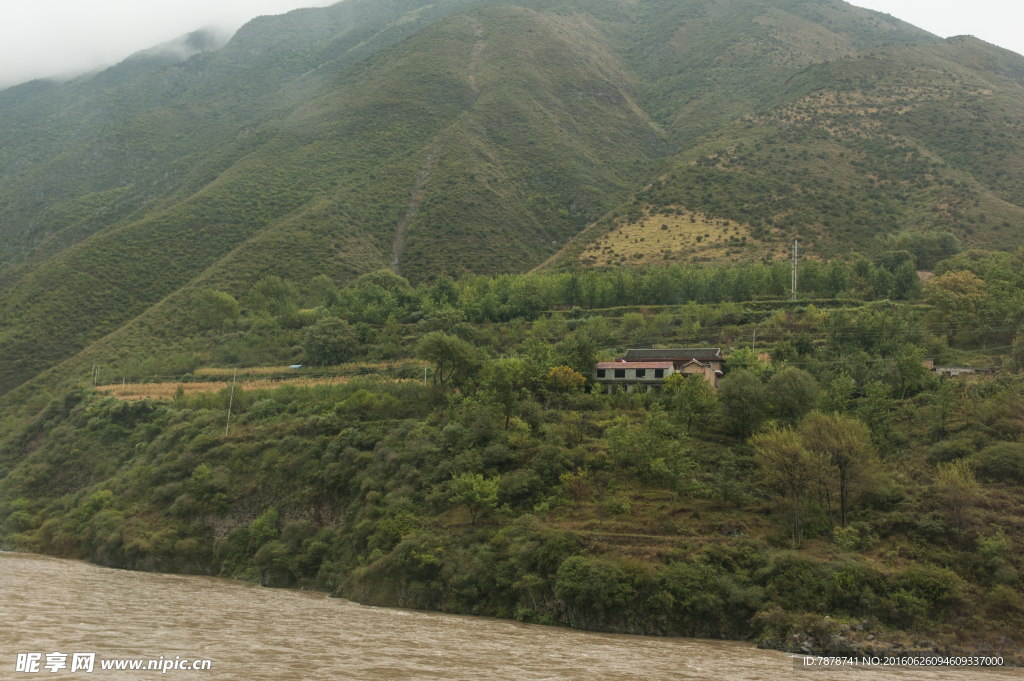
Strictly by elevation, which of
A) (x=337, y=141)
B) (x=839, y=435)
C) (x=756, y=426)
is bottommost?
(x=756, y=426)

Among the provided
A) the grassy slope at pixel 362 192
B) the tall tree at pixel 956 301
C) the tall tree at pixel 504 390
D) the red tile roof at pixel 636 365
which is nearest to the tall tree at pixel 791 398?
the red tile roof at pixel 636 365

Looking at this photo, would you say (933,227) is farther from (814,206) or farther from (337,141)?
(337,141)

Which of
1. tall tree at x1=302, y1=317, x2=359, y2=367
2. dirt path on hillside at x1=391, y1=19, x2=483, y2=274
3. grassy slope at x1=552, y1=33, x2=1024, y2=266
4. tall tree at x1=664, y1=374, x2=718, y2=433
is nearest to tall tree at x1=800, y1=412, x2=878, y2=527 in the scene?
tall tree at x1=664, y1=374, x2=718, y2=433

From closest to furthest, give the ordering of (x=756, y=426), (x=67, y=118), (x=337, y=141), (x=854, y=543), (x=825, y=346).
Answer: (x=854, y=543) → (x=756, y=426) → (x=825, y=346) → (x=337, y=141) → (x=67, y=118)

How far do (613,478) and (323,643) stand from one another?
2051cm

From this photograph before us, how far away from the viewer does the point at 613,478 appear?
42812 millimetres

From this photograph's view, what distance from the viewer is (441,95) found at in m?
142

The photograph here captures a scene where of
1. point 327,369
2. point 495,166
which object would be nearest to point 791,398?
point 327,369

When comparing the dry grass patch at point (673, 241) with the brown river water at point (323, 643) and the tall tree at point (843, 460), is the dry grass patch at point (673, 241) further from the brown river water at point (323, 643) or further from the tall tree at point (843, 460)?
the brown river water at point (323, 643)

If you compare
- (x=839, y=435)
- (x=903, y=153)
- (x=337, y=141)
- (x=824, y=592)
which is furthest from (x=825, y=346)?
(x=337, y=141)

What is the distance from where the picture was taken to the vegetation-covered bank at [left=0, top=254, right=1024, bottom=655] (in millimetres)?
33562

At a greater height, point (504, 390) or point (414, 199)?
point (414, 199)

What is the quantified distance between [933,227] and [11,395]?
102449 mm

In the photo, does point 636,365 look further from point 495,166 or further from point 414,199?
point 495,166
